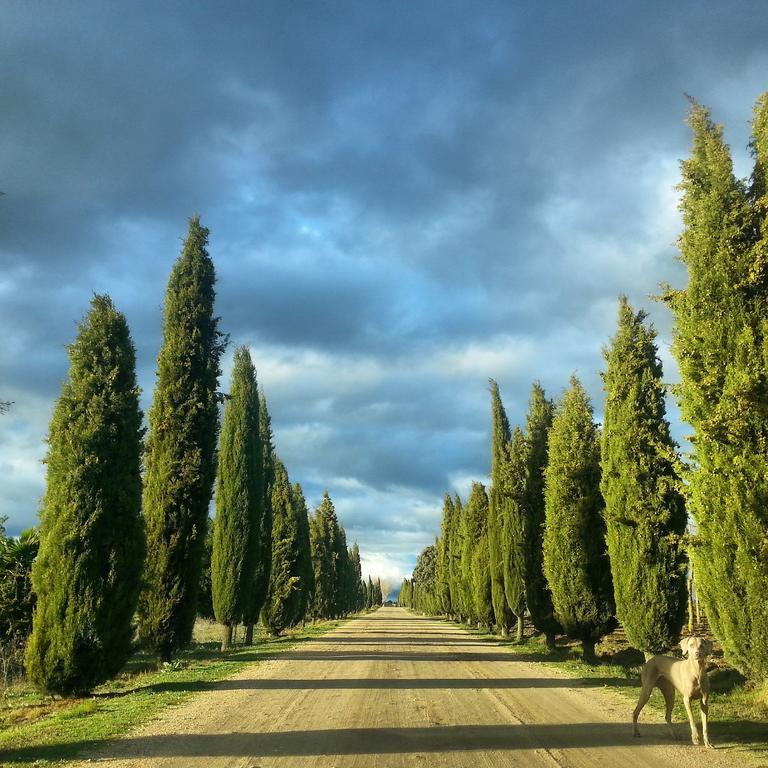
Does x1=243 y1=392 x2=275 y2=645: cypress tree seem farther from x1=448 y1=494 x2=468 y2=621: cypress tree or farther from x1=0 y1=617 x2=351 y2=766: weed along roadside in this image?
x1=448 y1=494 x2=468 y2=621: cypress tree

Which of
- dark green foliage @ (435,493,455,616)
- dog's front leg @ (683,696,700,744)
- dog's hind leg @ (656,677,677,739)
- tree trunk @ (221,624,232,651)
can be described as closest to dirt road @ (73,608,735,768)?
dog's front leg @ (683,696,700,744)

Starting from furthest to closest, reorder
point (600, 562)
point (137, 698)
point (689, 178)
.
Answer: point (600, 562) → point (137, 698) → point (689, 178)

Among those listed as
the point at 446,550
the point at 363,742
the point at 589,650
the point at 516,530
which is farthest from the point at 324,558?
the point at 363,742

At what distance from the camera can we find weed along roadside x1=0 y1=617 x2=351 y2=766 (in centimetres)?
707

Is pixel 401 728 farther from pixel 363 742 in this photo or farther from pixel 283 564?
pixel 283 564

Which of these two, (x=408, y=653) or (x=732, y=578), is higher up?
(x=732, y=578)

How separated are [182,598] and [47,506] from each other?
17.4 ft

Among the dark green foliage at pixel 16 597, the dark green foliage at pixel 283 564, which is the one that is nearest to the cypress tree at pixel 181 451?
the dark green foliage at pixel 16 597

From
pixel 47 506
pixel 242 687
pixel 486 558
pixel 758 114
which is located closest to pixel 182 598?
pixel 242 687

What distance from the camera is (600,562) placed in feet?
58.3

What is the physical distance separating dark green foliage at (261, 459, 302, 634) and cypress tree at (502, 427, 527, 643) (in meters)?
10.2

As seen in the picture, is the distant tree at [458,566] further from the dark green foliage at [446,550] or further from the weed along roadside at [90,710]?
the weed along roadside at [90,710]

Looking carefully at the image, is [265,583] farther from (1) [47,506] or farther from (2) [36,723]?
(2) [36,723]

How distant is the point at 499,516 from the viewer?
2950 centimetres
